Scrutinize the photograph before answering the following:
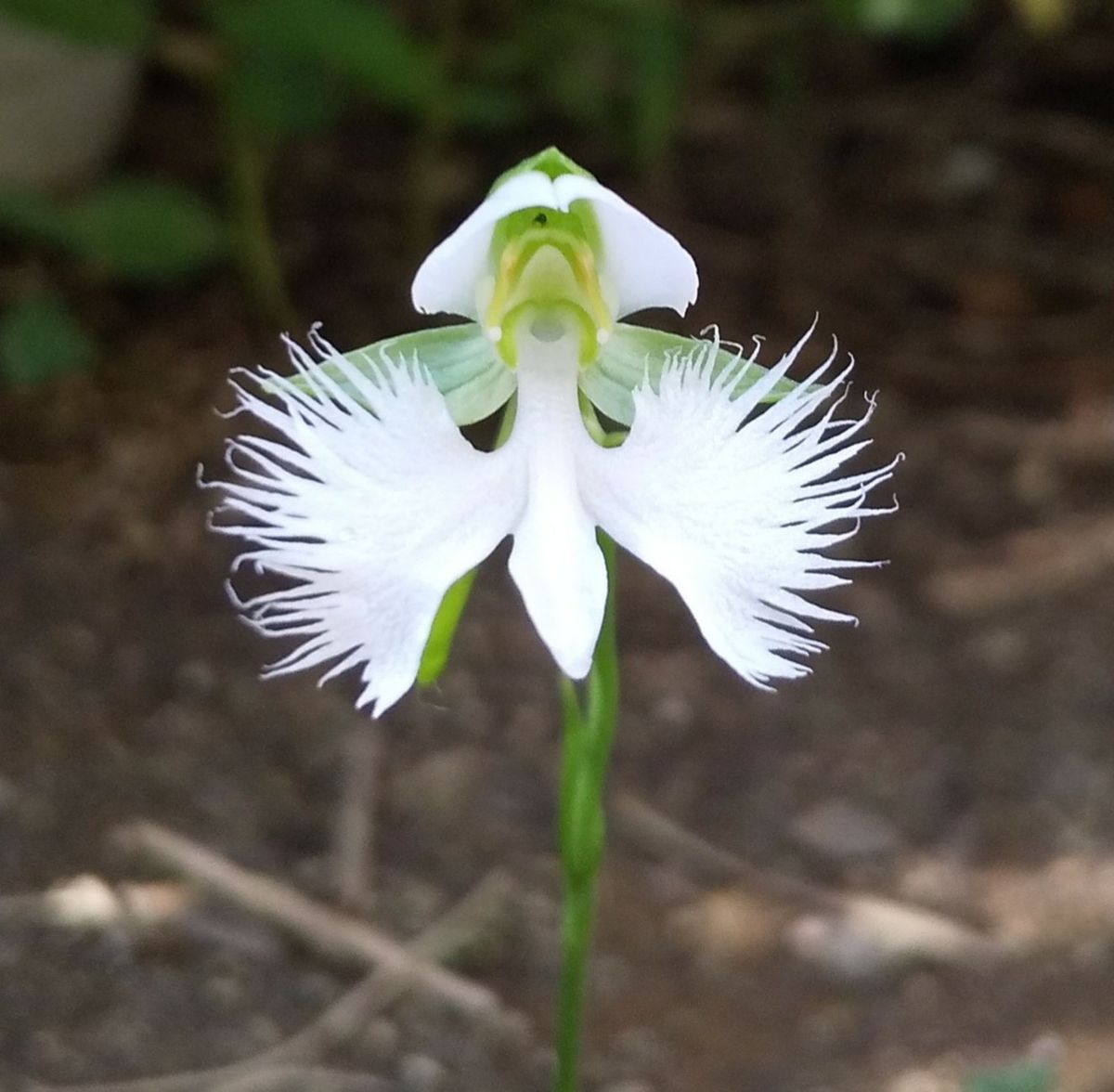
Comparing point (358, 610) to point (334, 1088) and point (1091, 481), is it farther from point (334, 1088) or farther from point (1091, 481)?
point (1091, 481)

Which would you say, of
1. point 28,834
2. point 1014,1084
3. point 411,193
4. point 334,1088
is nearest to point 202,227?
point 411,193

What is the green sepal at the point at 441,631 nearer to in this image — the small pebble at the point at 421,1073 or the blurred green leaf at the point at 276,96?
the small pebble at the point at 421,1073

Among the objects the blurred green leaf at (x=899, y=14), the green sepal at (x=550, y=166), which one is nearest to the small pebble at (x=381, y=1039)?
the green sepal at (x=550, y=166)

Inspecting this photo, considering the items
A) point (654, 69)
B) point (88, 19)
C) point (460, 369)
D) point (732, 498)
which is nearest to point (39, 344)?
point (88, 19)

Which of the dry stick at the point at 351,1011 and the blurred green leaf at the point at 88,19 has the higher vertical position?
the blurred green leaf at the point at 88,19

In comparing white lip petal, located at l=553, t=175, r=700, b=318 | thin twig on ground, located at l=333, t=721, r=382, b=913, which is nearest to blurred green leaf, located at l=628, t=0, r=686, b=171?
thin twig on ground, located at l=333, t=721, r=382, b=913
